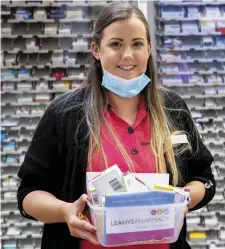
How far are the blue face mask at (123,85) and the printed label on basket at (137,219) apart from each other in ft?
1.44

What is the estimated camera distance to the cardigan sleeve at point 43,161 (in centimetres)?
115

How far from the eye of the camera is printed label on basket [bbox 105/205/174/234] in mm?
889

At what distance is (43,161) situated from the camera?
1.15 m

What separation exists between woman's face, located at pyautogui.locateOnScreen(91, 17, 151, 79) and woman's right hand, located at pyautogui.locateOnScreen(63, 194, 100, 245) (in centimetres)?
42

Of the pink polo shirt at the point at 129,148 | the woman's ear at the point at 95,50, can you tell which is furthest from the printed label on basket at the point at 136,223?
the woman's ear at the point at 95,50

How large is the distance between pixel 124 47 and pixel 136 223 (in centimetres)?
52

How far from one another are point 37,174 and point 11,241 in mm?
2270

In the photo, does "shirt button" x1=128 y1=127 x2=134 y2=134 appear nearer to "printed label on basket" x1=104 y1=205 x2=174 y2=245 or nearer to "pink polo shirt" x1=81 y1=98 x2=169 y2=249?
"pink polo shirt" x1=81 y1=98 x2=169 y2=249

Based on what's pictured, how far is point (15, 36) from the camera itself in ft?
10.2

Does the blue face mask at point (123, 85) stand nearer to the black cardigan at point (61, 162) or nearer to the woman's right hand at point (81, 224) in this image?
the black cardigan at point (61, 162)

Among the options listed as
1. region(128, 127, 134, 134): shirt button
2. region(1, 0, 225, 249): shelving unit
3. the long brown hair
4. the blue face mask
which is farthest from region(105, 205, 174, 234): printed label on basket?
region(1, 0, 225, 249): shelving unit

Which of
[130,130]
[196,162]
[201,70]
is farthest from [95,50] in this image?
[201,70]

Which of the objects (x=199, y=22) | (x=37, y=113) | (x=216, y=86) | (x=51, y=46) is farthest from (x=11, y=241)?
(x=199, y=22)

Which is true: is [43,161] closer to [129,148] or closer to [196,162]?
[129,148]
